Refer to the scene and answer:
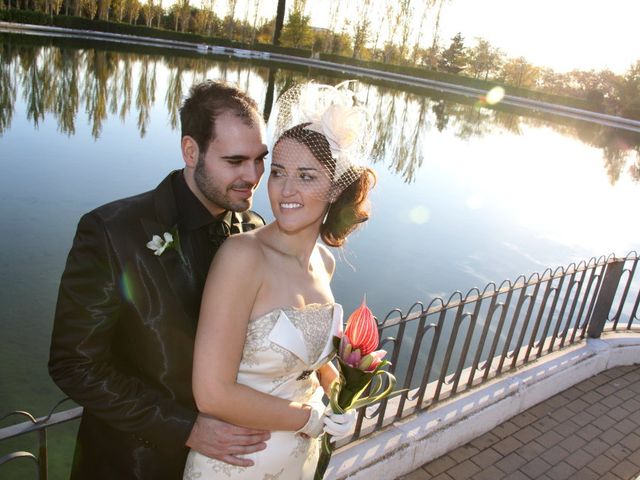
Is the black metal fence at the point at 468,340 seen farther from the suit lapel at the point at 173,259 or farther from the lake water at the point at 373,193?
the lake water at the point at 373,193

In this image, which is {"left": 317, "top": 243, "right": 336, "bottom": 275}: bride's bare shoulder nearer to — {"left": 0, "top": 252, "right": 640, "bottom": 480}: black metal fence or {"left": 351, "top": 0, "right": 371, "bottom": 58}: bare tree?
{"left": 0, "top": 252, "right": 640, "bottom": 480}: black metal fence

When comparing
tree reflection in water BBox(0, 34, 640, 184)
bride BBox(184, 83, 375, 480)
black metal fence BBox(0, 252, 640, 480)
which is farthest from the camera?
tree reflection in water BBox(0, 34, 640, 184)

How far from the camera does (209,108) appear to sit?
1759 millimetres

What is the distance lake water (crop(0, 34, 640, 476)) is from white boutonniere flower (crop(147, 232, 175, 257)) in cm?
324

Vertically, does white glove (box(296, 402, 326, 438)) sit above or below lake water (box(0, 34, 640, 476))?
above

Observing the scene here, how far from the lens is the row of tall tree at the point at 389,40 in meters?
47.2

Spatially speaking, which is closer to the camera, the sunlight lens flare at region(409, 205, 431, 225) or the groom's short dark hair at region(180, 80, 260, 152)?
the groom's short dark hair at region(180, 80, 260, 152)

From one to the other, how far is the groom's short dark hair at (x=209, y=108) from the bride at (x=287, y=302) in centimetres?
19

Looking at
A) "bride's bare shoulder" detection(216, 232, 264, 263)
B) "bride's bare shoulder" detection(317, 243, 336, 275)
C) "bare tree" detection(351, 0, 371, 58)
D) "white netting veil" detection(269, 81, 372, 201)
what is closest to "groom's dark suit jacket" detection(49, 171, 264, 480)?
"bride's bare shoulder" detection(216, 232, 264, 263)

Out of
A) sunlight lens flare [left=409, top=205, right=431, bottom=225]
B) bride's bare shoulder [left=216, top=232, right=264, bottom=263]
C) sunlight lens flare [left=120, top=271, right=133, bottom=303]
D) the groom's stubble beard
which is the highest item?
the groom's stubble beard

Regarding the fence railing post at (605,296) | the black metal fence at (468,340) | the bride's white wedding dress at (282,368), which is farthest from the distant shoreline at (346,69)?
the bride's white wedding dress at (282,368)

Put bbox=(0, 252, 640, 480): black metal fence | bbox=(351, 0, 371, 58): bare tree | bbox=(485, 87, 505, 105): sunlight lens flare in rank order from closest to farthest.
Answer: bbox=(0, 252, 640, 480): black metal fence → bbox=(485, 87, 505, 105): sunlight lens flare → bbox=(351, 0, 371, 58): bare tree

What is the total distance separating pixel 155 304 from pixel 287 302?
45 centimetres

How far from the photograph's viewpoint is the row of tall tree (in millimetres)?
47156
